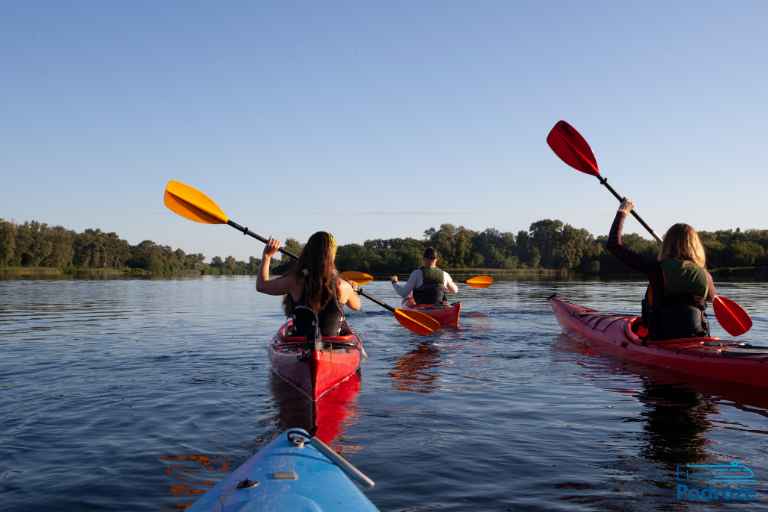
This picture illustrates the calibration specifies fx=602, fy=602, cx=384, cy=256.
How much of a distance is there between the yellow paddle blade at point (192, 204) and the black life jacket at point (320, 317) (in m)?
1.76

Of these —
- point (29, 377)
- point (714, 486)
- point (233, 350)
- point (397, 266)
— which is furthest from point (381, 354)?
point (397, 266)

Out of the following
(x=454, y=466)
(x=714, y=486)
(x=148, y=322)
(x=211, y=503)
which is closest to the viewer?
(x=211, y=503)

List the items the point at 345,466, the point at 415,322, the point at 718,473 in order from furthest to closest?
the point at 415,322 → the point at 718,473 → the point at 345,466

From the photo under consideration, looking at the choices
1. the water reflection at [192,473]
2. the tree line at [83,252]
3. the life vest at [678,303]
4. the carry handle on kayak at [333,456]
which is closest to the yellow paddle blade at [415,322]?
the life vest at [678,303]

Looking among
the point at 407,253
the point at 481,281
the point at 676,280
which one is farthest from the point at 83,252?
the point at 676,280

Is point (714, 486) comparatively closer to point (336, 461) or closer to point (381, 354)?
point (336, 461)

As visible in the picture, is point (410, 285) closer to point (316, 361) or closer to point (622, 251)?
point (622, 251)

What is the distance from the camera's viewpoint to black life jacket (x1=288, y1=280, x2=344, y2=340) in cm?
617

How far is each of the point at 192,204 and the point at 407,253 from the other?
79.5 m

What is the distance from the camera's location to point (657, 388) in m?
6.79

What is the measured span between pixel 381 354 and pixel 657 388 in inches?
169

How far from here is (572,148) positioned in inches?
377

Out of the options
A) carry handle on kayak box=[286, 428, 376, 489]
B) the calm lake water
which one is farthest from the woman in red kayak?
carry handle on kayak box=[286, 428, 376, 489]

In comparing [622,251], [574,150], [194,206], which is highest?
[574,150]
